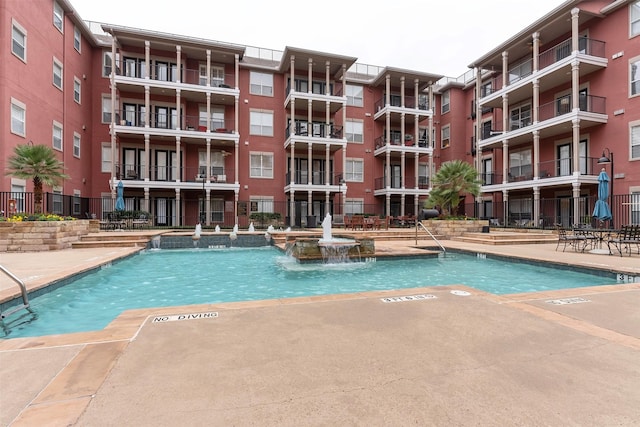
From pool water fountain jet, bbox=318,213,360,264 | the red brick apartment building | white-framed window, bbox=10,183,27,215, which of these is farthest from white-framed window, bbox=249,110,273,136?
pool water fountain jet, bbox=318,213,360,264

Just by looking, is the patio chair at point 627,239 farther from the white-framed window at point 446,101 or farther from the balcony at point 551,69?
the white-framed window at point 446,101

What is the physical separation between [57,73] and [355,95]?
19.8 metres

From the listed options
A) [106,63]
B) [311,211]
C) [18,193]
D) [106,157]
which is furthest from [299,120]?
[18,193]

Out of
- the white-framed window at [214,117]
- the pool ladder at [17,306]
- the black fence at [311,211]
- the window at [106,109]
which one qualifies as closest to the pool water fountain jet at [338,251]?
the pool ladder at [17,306]

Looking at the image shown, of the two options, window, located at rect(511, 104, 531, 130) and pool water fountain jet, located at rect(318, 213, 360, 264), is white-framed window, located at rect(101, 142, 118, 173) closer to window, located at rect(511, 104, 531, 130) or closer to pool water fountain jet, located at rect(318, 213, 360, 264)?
pool water fountain jet, located at rect(318, 213, 360, 264)

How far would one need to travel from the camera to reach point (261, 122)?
24203 mm

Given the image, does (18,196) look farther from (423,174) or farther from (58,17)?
(423,174)

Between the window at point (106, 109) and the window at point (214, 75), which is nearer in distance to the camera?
the window at point (106, 109)

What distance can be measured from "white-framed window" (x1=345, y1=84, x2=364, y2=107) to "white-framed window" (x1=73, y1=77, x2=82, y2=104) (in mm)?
18463

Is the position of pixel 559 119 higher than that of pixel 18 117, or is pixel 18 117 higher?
pixel 559 119

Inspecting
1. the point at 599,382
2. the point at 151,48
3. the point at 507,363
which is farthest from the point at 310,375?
the point at 151,48

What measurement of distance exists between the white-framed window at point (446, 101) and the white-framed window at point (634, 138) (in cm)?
1416

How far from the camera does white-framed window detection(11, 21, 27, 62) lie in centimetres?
1411

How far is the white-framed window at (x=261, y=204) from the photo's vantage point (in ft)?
76.9
